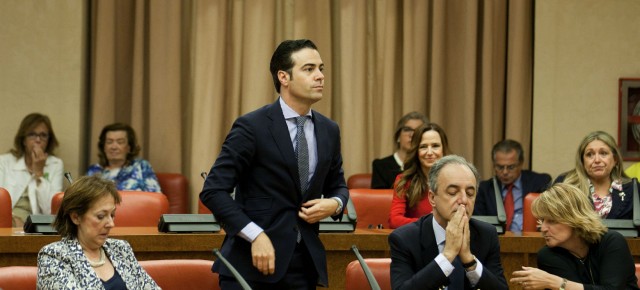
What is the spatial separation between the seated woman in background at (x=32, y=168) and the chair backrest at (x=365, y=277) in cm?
364

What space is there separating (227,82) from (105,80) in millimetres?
855

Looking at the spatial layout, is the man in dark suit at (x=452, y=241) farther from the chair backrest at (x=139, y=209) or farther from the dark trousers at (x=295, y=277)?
the chair backrest at (x=139, y=209)

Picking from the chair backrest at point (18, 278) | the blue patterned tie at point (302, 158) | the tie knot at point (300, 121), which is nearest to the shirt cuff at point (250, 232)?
the blue patterned tie at point (302, 158)

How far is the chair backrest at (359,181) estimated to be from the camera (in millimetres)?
6738

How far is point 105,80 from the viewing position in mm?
6938

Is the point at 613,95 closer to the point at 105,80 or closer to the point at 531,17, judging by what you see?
the point at 531,17

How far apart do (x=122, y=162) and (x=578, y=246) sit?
3.78 m

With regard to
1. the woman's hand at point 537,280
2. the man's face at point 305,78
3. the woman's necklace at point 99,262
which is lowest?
the woman's hand at point 537,280

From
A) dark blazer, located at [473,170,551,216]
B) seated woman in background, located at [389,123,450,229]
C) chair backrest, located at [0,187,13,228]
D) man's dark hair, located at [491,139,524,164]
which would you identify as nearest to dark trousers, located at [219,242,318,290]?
seated woman in background, located at [389,123,450,229]

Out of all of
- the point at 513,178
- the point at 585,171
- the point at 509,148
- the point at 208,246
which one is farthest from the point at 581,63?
the point at 208,246

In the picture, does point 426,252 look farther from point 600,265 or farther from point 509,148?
point 509,148

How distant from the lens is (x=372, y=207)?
213 inches

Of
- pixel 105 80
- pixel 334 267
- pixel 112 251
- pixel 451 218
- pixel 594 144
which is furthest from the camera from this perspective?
pixel 105 80

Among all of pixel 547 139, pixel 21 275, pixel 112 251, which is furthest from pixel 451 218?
pixel 547 139
